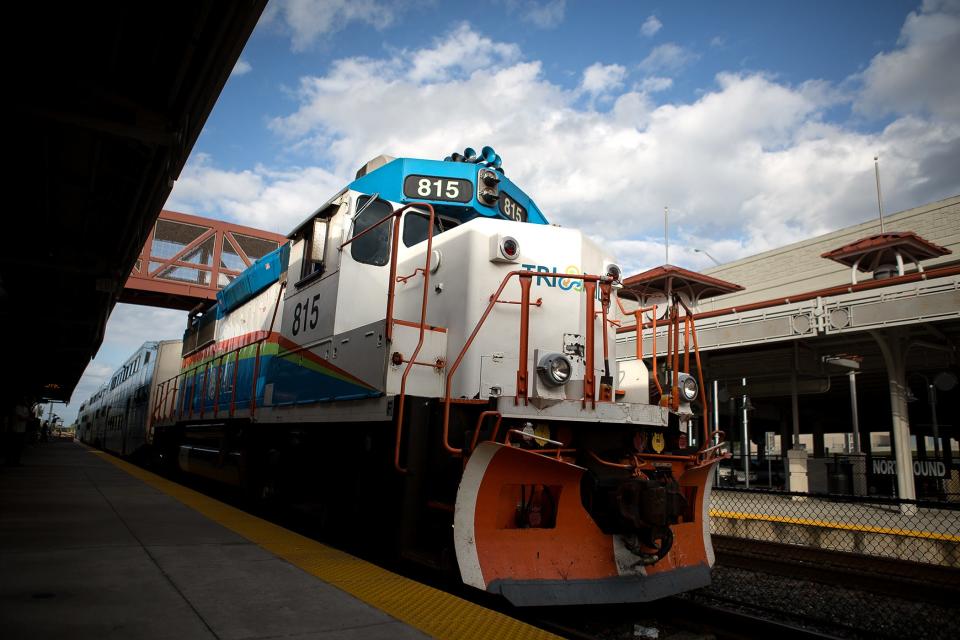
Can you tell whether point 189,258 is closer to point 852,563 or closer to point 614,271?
point 614,271

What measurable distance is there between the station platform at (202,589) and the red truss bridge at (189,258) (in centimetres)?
1699

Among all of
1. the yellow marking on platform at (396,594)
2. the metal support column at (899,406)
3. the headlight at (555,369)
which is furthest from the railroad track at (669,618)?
the metal support column at (899,406)

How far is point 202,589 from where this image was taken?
3492 millimetres

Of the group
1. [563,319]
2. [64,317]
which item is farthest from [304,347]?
[64,317]

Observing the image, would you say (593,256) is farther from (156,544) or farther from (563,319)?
(156,544)

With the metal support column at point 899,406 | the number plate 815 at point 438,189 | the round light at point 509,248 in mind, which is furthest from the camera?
the metal support column at point 899,406

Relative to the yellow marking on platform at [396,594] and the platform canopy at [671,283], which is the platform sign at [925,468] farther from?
the yellow marking on platform at [396,594]

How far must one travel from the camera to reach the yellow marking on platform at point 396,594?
10.2 ft

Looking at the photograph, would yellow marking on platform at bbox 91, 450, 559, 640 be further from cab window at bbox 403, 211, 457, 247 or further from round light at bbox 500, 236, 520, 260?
cab window at bbox 403, 211, 457, 247

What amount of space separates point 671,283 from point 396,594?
10289 millimetres

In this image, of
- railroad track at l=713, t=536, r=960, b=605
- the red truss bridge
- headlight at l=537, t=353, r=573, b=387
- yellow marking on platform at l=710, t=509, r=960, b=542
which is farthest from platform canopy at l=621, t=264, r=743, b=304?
the red truss bridge

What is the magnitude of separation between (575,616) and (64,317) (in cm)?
1176

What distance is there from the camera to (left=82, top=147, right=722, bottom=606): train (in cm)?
391

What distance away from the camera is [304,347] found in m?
5.84
